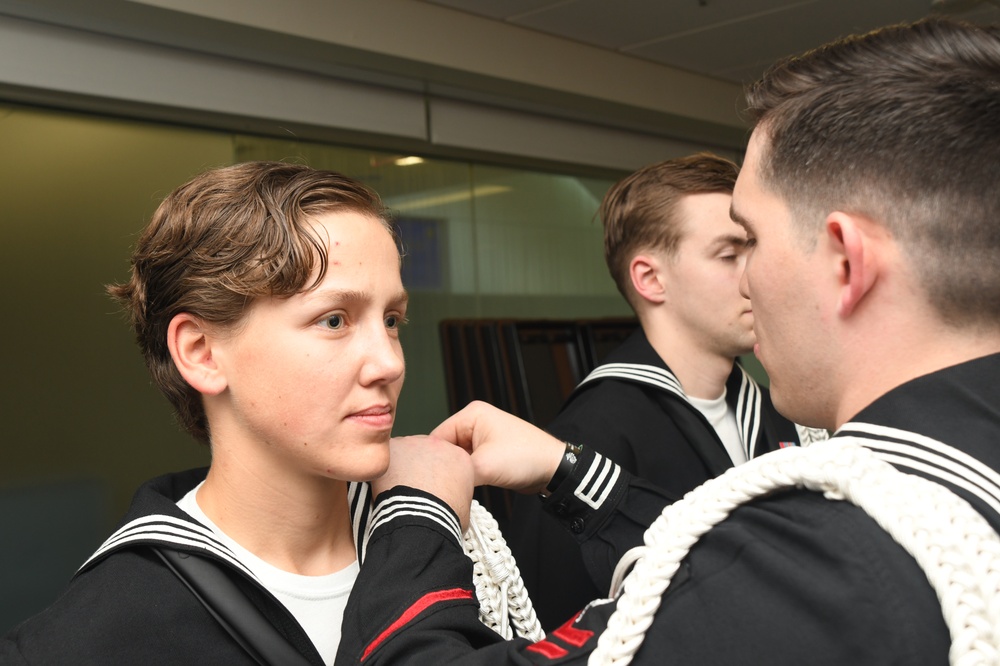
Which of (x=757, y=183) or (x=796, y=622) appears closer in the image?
(x=796, y=622)

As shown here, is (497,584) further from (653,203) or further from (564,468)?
(653,203)

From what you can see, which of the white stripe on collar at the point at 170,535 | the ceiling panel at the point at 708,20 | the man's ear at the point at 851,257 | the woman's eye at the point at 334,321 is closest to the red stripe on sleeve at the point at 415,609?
the white stripe on collar at the point at 170,535

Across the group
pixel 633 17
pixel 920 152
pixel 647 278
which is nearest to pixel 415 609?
pixel 920 152

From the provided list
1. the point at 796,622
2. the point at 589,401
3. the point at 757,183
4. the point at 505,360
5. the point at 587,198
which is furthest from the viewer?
the point at 587,198

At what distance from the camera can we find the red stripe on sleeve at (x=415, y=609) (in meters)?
0.98

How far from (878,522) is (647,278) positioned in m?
1.59

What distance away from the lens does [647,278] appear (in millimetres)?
2322

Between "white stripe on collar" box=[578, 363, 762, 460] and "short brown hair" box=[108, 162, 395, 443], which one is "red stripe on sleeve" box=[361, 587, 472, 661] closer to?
"short brown hair" box=[108, 162, 395, 443]

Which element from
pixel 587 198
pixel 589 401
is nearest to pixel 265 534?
pixel 589 401

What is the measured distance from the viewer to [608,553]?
1.47 m

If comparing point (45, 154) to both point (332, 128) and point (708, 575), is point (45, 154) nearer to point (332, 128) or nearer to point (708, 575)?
point (332, 128)

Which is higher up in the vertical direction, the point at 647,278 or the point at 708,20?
the point at 708,20

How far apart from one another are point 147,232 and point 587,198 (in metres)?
4.15

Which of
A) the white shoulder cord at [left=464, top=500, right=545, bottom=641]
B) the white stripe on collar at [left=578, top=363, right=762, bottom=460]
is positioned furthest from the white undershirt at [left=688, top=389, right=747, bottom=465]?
the white shoulder cord at [left=464, top=500, right=545, bottom=641]
